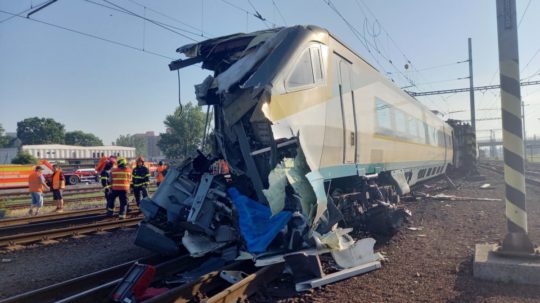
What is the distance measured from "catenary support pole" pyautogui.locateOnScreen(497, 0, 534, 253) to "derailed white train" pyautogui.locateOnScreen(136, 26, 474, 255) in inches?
85.4

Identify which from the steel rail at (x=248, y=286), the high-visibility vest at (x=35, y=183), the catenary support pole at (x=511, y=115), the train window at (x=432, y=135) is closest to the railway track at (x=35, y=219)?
the high-visibility vest at (x=35, y=183)

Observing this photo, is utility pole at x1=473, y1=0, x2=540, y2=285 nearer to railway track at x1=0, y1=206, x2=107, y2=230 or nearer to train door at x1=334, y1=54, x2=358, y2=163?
train door at x1=334, y1=54, x2=358, y2=163

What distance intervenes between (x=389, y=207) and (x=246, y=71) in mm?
3892

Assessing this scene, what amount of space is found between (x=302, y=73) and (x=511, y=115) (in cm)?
275

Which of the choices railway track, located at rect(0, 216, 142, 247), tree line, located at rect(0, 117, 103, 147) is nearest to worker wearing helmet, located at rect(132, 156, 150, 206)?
railway track, located at rect(0, 216, 142, 247)

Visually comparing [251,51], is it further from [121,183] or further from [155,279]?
[121,183]

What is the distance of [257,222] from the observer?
17.4 ft

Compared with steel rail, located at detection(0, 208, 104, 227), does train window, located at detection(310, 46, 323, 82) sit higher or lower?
higher

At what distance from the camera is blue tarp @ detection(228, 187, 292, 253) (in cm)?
509

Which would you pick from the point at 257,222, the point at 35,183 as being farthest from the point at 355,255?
the point at 35,183

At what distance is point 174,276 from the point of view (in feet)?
18.7

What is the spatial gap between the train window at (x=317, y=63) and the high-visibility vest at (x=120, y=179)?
293 inches

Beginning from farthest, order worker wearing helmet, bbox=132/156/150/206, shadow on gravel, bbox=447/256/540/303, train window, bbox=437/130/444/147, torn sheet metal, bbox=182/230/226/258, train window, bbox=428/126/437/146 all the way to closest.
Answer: train window, bbox=437/130/444/147, train window, bbox=428/126/437/146, worker wearing helmet, bbox=132/156/150/206, torn sheet metal, bbox=182/230/226/258, shadow on gravel, bbox=447/256/540/303

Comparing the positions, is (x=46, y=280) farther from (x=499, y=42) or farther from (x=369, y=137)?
(x=499, y=42)
